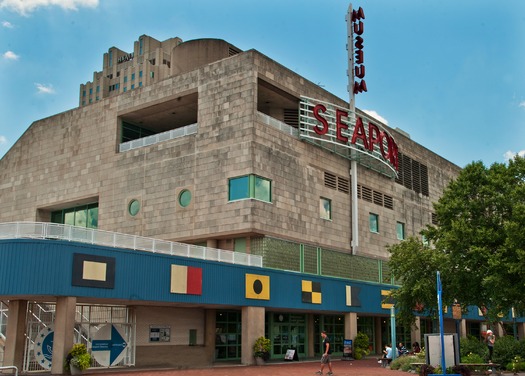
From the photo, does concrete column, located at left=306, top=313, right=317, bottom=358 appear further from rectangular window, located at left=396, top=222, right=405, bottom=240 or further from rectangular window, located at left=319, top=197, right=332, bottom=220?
rectangular window, located at left=396, top=222, right=405, bottom=240

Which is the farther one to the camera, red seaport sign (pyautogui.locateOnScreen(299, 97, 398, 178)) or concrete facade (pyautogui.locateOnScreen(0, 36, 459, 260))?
red seaport sign (pyautogui.locateOnScreen(299, 97, 398, 178))

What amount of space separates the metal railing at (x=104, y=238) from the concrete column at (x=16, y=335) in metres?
3.91

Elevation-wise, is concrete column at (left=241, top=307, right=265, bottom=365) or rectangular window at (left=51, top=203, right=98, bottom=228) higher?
rectangular window at (left=51, top=203, right=98, bottom=228)

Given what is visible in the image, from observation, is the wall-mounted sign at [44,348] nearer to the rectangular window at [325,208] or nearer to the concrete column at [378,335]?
the rectangular window at [325,208]

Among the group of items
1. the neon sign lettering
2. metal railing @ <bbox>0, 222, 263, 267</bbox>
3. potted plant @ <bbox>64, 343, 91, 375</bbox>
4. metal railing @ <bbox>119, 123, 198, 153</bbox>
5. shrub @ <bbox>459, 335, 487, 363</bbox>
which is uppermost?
the neon sign lettering

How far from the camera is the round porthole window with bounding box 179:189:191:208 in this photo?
41312 millimetres

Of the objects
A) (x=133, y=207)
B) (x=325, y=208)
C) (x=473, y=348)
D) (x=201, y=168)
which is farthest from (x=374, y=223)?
(x=473, y=348)

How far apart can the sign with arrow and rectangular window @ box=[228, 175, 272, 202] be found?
37.7 feet

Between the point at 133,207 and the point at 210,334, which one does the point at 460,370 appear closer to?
the point at 210,334

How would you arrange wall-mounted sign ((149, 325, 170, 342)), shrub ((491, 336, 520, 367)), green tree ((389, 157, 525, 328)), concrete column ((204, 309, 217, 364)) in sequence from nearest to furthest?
shrub ((491, 336, 520, 367)) → green tree ((389, 157, 525, 328)) → wall-mounted sign ((149, 325, 170, 342)) → concrete column ((204, 309, 217, 364))

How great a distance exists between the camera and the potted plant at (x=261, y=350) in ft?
114

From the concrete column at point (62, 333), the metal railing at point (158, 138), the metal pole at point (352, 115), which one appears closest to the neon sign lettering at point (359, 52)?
the metal pole at point (352, 115)

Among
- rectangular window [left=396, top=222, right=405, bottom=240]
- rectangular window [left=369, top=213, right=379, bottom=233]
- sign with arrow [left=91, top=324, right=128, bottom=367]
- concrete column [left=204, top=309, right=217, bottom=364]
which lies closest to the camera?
sign with arrow [left=91, top=324, right=128, bottom=367]

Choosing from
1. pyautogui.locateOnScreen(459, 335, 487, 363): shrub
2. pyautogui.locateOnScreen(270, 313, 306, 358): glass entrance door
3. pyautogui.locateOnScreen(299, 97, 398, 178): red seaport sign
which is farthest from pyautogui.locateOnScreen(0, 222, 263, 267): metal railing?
pyautogui.locateOnScreen(459, 335, 487, 363): shrub
